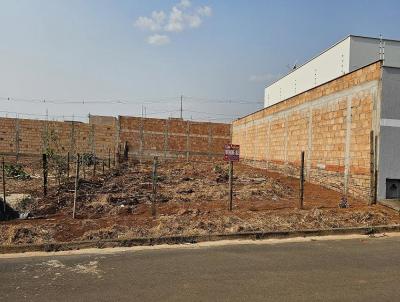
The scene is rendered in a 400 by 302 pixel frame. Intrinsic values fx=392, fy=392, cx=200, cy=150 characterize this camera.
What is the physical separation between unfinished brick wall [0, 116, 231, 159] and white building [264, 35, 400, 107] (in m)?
9.45

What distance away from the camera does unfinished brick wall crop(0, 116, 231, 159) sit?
108 feet

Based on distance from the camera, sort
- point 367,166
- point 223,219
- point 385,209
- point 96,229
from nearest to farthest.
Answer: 1. point 96,229
2. point 223,219
3. point 385,209
4. point 367,166

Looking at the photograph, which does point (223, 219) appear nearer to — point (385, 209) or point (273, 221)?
point (273, 221)

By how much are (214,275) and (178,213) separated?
439 cm

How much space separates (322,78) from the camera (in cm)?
2703

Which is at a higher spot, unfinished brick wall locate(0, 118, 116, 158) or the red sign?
unfinished brick wall locate(0, 118, 116, 158)

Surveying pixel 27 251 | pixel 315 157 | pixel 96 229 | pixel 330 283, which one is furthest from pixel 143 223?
pixel 315 157

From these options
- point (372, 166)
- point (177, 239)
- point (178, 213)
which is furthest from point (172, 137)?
point (177, 239)

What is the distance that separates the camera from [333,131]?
15.4 m

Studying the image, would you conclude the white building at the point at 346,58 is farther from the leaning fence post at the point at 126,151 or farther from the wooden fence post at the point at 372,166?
the leaning fence post at the point at 126,151

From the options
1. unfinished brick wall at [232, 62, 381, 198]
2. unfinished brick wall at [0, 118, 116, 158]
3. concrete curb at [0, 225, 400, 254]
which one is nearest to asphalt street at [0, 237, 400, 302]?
concrete curb at [0, 225, 400, 254]

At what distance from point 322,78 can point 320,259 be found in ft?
73.2

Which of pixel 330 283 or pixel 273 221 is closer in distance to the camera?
pixel 330 283

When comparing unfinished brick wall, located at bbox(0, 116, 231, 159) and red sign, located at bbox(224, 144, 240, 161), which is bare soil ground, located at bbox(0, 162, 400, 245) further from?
unfinished brick wall, located at bbox(0, 116, 231, 159)
